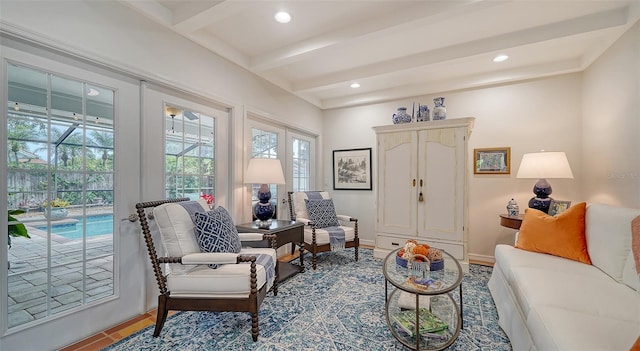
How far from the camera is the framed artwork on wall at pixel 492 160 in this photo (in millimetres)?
3439

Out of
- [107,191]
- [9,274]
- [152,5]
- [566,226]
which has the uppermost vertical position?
[152,5]

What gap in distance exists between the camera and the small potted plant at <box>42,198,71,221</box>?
1712 millimetres

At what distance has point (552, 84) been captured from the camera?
323 cm

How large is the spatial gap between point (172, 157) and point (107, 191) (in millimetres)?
585

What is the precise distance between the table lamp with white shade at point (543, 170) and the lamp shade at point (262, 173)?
9.09ft

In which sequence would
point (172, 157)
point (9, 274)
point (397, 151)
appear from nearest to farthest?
point (9, 274), point (172, 157), point (397, 151)

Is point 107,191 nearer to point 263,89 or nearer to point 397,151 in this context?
point 263,89

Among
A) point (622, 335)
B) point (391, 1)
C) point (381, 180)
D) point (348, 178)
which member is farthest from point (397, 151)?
point (622, 335)

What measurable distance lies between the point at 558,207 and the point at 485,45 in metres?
1.92

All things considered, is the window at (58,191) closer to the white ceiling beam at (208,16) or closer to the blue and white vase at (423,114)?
the white ceiling beam at (208,16)

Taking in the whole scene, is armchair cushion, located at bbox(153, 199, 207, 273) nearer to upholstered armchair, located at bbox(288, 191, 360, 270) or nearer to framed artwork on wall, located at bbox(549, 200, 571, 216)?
upholstered armchair, located at bbox(288, 191, 360, 270)

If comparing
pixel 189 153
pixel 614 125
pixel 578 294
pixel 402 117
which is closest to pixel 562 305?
pixel 578 294

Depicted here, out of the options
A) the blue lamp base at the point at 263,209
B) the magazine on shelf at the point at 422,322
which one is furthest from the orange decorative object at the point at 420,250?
the blue lamp base at the point at 263,209

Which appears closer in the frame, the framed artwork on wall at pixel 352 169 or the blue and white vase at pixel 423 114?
the blue and white vase at pixel 423 114
